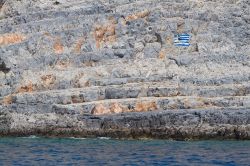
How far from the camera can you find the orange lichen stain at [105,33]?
1567 inches

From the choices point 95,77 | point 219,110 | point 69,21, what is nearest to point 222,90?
point 219,110

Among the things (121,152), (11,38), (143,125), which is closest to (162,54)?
(143,125)

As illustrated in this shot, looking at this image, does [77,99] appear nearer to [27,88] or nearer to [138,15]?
[27,88]

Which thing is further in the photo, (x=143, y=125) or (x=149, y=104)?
(x=149, y=104)

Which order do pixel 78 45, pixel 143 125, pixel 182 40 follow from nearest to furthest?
pixel 143 125 → pixel 182 40 → pixel 78 45

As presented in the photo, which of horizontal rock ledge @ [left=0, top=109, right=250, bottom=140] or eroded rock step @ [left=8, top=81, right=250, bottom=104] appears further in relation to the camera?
eroded rock step @ [left=8, top=81, right=250, bottom=104]

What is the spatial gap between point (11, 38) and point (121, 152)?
18422 millimetres

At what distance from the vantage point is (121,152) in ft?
85.0

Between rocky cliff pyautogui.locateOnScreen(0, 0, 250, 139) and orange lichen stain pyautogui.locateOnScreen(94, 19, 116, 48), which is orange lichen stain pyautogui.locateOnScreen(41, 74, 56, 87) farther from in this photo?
orange lichen stain pyautogui.locateOnScreen(94, 19, 116, 48)

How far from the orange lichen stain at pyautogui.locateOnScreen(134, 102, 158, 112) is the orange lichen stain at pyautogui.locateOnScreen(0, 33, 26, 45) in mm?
12202

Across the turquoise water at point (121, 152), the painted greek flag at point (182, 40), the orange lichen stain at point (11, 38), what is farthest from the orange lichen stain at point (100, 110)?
the orange lichen stain at point (11, 38)

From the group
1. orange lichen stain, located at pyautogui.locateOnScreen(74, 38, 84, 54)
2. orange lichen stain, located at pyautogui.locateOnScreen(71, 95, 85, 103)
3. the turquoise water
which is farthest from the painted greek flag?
the turquoise water

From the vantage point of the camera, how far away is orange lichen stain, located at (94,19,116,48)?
1567 inches

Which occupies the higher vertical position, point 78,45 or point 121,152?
point 78,45
